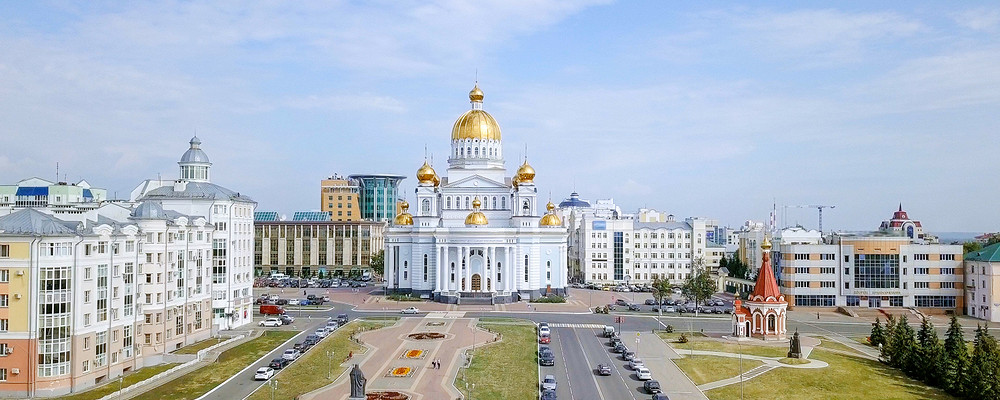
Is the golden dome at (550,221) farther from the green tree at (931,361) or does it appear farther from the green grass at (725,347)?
the green tree at (931,361)

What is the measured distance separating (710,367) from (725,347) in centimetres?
821

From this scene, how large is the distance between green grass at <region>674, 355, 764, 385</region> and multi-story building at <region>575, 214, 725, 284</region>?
62669mm

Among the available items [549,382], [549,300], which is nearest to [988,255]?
[549,300]

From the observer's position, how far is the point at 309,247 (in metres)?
132

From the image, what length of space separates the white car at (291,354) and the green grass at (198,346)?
6.38 m

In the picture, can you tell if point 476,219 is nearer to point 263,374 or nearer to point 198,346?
point 198,346

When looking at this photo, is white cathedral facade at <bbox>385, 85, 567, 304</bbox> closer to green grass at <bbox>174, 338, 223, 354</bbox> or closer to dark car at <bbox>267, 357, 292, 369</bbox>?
green grass at <bbox>174, 338, 223, 354</bbox>

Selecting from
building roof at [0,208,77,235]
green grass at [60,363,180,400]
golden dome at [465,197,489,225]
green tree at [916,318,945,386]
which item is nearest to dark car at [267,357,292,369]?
green grass at [60,363,180,400]

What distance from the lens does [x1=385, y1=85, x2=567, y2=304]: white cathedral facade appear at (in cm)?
9094

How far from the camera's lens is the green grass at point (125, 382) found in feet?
140

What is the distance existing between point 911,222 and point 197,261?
8223cm

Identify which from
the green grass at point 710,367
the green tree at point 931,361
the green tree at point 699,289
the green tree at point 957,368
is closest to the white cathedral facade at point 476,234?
the green tree at point 699,289

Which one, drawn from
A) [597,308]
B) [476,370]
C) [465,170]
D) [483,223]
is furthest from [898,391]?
[465,170]

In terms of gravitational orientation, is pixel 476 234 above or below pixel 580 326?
above
